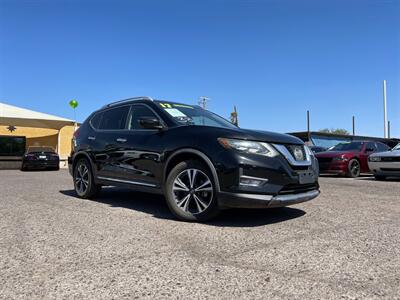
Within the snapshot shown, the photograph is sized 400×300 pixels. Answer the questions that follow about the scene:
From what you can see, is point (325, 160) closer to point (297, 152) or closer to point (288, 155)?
point (297, 152)

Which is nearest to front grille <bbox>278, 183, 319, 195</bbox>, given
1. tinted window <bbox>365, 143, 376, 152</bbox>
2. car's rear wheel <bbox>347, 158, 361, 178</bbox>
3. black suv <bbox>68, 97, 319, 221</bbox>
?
black suv <bbox>68, 97, 319, 221</bbox>

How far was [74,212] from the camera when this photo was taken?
17.5ft

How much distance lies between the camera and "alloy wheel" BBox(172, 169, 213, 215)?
454cm

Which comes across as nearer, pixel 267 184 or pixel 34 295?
pixel 34 295

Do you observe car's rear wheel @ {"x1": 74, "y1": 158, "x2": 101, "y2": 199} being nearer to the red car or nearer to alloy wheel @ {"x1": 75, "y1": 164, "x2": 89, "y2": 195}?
alloy wheel @ {"x1": 75, "y1": 164, "x2": 89, "y2": 195}

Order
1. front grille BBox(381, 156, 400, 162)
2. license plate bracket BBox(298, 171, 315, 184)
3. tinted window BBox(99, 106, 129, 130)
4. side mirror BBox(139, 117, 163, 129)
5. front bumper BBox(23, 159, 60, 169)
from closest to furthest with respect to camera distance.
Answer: license plate bracket BBox(298, 171, 315, 184) < side mirror BBox(139, 117, 163, 129) < tinted window BBox(99, 106, 129, 130) < front grille BBox(381, 156, 400, 162) < front bumper BBox(23, 159, 60, 169)

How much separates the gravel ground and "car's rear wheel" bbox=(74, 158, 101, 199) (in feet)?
3.42

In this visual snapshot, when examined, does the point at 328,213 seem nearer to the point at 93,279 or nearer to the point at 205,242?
the point at 205,242

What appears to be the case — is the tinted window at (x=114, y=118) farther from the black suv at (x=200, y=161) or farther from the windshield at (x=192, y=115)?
the windshield at (x=192, y=115)

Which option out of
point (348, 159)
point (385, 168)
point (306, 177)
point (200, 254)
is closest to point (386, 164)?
point (385, 168)

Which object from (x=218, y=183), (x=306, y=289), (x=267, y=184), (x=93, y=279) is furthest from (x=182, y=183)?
(x=306, y=289)

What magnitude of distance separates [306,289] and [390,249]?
4.59 ft

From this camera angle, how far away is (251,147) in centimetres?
432

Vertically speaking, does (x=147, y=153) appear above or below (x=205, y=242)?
above
